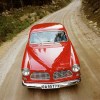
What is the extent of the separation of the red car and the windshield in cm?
9

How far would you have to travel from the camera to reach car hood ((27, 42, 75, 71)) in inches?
350

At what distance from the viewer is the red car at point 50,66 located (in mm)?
8711

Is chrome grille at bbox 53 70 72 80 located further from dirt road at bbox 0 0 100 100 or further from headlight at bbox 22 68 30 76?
headlight at bbox 22 68 30 76

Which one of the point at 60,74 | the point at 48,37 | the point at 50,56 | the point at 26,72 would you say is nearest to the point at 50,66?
the point at 60,74

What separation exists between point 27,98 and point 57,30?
11.9 ft

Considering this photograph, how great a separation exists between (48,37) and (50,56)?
5.22 feet

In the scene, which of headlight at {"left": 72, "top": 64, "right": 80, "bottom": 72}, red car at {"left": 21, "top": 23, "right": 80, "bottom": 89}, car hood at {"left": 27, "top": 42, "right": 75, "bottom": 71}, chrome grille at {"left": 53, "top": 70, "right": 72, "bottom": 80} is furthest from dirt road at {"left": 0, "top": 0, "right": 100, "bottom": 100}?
car hood at {"left": 27, "top": 42, "right": 75, "bottom": 71}

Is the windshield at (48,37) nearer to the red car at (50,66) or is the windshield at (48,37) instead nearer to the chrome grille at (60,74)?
the red car at (50,66)

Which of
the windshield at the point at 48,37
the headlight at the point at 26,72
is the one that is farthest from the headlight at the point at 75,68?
the windshield at the point at 48,37

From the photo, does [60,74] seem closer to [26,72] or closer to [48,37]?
[26,72]

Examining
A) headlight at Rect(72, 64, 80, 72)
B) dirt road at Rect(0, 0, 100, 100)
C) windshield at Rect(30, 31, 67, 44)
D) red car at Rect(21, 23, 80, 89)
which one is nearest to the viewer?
red car at Rect(21, 23, 80, 89)

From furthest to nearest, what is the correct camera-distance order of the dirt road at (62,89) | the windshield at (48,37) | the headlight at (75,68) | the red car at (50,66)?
1. the windshield at (48,37)
2. the dirt road at (62,89)
3. the headlight at (75,68)
4. the red car at (50,66)

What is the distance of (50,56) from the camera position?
946 cm

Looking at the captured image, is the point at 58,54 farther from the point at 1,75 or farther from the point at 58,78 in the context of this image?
the point at 1,75
